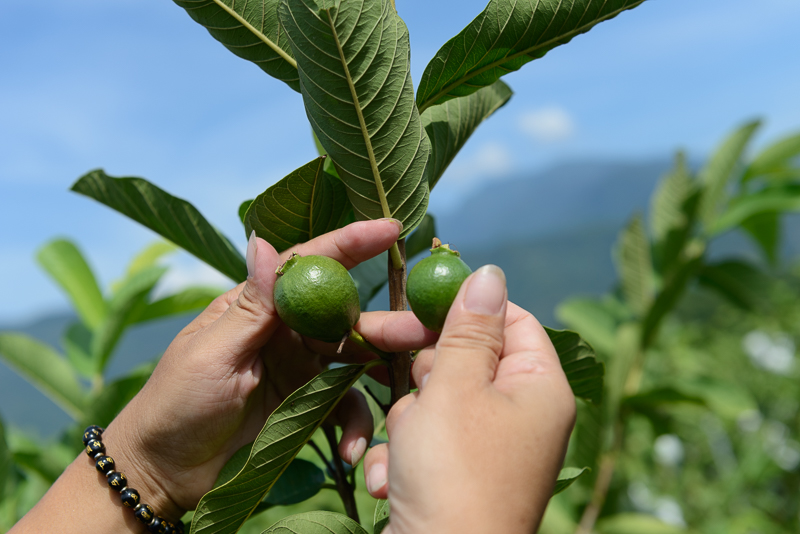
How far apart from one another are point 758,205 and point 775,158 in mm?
292

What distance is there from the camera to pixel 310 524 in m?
0.80

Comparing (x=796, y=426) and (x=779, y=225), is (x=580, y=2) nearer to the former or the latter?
(x=779, y=225)

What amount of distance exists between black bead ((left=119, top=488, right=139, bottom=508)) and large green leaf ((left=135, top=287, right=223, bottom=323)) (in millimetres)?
898

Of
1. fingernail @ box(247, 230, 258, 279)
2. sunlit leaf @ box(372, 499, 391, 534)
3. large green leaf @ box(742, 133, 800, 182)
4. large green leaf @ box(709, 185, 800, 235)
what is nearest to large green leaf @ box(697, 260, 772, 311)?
large green leaf @ box(709, 185, 800, 235)

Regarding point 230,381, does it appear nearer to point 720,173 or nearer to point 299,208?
point 299,208

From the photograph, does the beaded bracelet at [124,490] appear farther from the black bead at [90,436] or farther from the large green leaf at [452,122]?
the large green leaf at [452,122]

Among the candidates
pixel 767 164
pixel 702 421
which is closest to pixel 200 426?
pixel 767 164

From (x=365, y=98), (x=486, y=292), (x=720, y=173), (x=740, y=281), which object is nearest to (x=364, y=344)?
(x=486, y=292)

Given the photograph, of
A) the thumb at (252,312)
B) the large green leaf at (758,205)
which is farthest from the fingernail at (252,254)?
the large green leaf at (758,205)

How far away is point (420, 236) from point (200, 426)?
0.63 m

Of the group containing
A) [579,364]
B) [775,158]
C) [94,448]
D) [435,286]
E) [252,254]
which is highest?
[252,254]

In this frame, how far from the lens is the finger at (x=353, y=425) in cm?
93

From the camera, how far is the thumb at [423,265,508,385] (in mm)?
670

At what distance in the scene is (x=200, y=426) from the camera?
95cm
